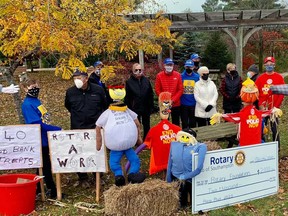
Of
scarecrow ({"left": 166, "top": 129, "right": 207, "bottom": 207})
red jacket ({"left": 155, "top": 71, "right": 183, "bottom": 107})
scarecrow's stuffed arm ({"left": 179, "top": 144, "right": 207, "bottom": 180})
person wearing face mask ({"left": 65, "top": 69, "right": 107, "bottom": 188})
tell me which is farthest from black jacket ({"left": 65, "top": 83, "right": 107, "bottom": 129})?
→ scarecrow's stuffed arm ({"left": 179, "top": 144, "right": 207, "bottom": 180})

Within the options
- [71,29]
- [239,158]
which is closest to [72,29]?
[71,29]

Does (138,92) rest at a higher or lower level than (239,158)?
higher

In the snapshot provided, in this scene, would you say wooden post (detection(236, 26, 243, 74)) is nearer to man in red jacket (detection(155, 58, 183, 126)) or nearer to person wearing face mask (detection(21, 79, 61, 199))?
man in red jacket (detection(155, 58, 183, 126))

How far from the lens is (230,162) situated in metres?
5.17

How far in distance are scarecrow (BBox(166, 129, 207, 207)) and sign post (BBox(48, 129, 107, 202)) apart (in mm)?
1109

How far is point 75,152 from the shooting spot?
5715mm

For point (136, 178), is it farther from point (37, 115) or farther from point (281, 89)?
point (281, 89)

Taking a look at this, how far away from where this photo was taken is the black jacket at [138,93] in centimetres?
742

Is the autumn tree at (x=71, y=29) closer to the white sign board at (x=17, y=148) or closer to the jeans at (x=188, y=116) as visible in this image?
the white sign board at (x=17, y=148)

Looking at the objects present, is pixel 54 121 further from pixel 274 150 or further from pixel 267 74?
pixel 274 150

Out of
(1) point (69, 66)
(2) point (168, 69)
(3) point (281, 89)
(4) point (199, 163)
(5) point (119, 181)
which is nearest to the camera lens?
(4) point (199, 163)

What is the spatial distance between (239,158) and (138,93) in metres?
2.76

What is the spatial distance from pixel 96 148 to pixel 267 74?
3714mm

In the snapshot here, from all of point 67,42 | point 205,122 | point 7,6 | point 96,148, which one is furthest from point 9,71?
point 205,122
